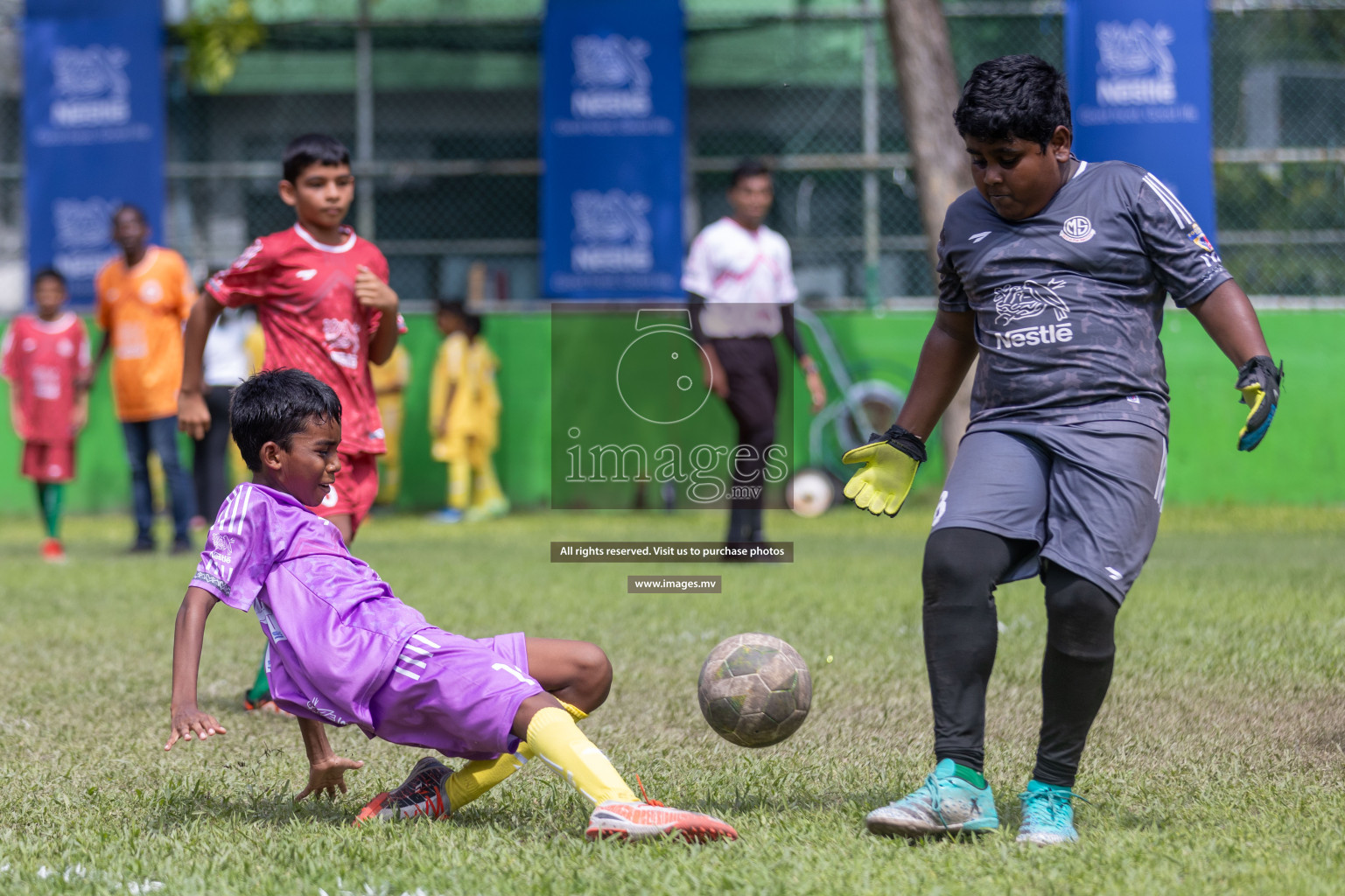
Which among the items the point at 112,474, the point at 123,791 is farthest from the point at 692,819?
the point at 112,474

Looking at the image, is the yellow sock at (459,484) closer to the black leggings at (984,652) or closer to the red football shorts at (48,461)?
the red football shorts at (48,461)

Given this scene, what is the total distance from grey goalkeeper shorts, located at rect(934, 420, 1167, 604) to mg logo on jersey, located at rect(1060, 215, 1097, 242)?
0.46 meters

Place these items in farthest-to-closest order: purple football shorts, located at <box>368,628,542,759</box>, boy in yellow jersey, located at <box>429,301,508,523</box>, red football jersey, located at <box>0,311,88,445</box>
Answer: boy in yellow jersey, located at <box>429,301,508,523</box> → red football jersey, located at <box>0,311,88,445</box> → purple football shorts, located at <box>368,628,542,759</box>

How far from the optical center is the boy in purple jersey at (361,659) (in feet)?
11.6

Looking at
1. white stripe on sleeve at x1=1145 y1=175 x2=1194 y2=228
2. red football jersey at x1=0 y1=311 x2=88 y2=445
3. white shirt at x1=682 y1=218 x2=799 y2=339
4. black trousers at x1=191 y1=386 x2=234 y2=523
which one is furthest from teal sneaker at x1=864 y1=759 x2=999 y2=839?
black trousers at x1=191 y1=386 x2=234 y2=523

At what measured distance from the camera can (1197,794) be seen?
13.4 ft

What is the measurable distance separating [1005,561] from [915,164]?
9.97 meters

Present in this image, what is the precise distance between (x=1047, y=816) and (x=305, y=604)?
6.08 ft

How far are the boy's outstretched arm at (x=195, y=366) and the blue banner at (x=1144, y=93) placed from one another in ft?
33.4

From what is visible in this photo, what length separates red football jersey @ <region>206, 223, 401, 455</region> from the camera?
5.41 metres

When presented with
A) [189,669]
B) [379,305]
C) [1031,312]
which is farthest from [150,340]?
[1031,312]

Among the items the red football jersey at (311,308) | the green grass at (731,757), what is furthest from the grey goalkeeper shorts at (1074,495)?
the red football jersey at (311,308)

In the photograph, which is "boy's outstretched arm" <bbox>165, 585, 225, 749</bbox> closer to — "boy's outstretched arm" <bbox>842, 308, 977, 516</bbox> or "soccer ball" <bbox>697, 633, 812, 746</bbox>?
"soccer ball" <bbox>697, 633, 812, 746</bbox>

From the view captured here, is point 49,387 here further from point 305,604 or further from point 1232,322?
point 1232,322
